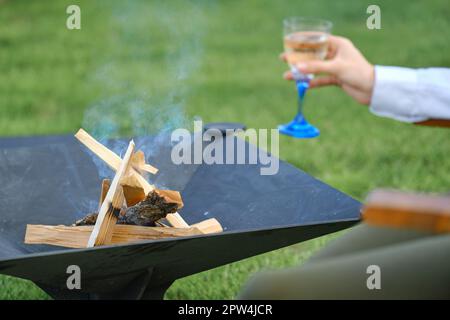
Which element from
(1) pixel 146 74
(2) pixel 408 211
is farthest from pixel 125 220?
(1) pixel 146 74

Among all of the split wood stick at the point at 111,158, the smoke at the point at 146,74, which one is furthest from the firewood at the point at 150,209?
the smoke at the point at 146,74

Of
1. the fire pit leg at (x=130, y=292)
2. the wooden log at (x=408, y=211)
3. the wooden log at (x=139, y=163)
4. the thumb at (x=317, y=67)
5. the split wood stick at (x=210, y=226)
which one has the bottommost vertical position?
the fire pit leg at (x=130, y=292)

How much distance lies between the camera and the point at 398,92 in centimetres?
207

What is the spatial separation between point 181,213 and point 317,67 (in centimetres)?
62

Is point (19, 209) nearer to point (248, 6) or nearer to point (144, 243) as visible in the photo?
point (144, 243)

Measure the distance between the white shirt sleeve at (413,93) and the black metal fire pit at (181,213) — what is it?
287 mm

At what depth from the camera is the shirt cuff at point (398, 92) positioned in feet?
6.77

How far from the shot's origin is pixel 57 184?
2.47m

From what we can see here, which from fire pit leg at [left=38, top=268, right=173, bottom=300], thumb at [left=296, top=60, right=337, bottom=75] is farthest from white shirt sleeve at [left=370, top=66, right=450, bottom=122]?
fire pit leg at [left=38, top=268, right=173, bottom=300]

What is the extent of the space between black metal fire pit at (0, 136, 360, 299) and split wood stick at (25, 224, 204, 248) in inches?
2.1

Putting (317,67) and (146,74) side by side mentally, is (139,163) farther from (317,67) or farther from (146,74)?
(146,74)

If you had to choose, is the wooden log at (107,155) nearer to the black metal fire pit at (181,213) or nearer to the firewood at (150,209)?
the firewood at (150,209)
